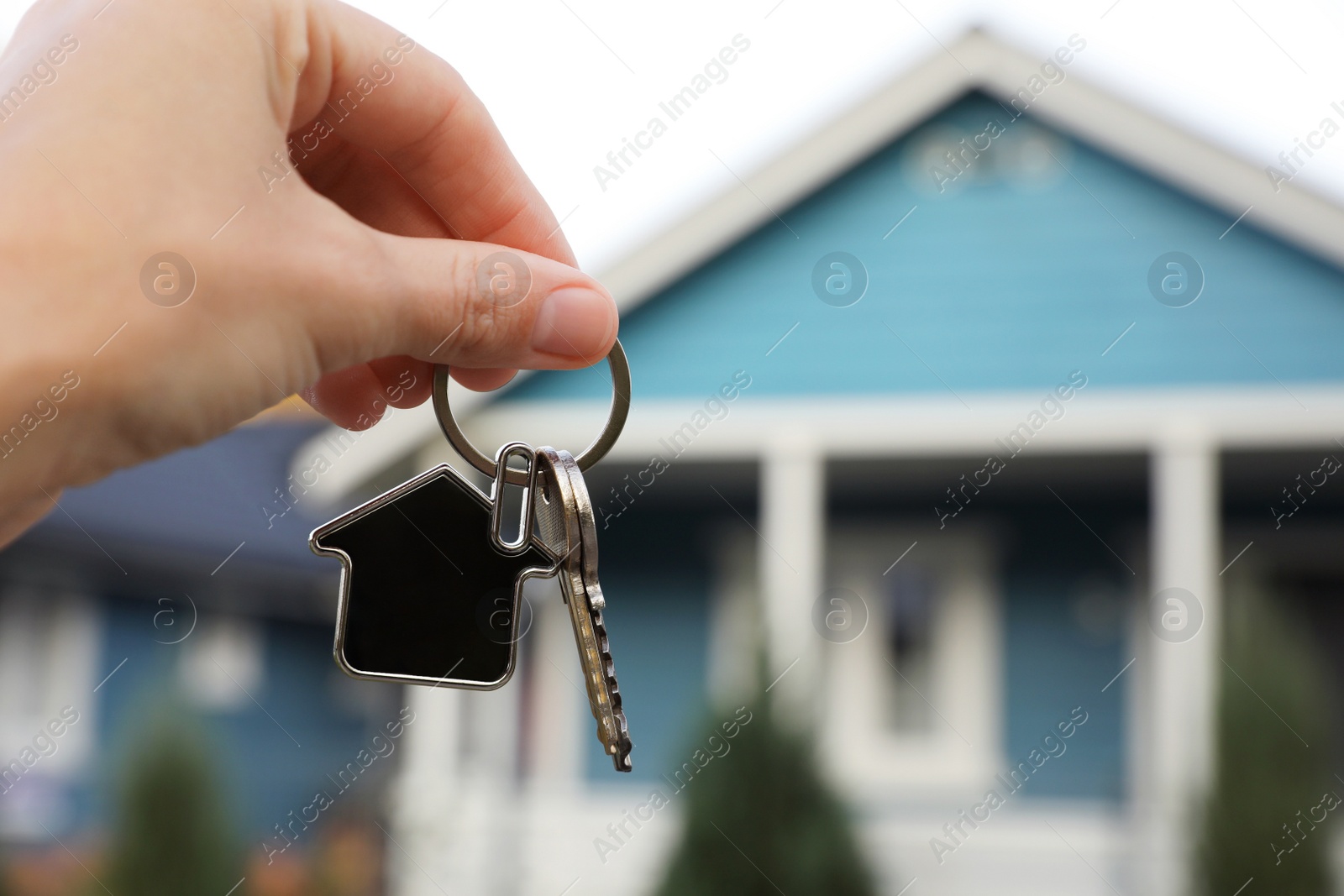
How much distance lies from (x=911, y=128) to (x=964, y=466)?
2.46 meters

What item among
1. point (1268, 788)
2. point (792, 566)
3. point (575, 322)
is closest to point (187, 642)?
point (792, 566)

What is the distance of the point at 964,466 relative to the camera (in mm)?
8258

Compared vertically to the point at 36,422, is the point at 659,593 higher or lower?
lower

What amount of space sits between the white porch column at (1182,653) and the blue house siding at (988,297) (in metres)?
0.69

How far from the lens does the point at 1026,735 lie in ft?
29.3

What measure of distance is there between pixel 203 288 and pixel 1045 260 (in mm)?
7330

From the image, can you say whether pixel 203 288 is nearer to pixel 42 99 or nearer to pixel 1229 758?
pixel 42 99

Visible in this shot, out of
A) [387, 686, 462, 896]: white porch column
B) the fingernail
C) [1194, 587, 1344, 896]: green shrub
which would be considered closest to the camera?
the fingernail

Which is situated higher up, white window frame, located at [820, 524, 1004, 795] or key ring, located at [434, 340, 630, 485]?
key ring, located at [434, 340, 630, 485]

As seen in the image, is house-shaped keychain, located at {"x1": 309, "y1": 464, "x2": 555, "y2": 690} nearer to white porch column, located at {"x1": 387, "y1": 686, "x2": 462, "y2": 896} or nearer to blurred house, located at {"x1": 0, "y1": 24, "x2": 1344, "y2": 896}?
blurred house, located at {"x1": 0, "y1": 24, "x2": 1344, "y2": 896}

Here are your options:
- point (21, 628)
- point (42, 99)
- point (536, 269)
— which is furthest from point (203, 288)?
point (21, 628)

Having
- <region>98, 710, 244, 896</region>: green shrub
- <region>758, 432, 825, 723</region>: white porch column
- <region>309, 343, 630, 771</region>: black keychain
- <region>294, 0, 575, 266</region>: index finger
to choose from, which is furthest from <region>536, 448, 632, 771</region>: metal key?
<region>98, 710, 244, 896</region>: green shrub

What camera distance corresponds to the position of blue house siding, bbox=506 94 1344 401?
7.47 m

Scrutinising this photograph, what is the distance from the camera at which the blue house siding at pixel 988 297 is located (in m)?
7.47
